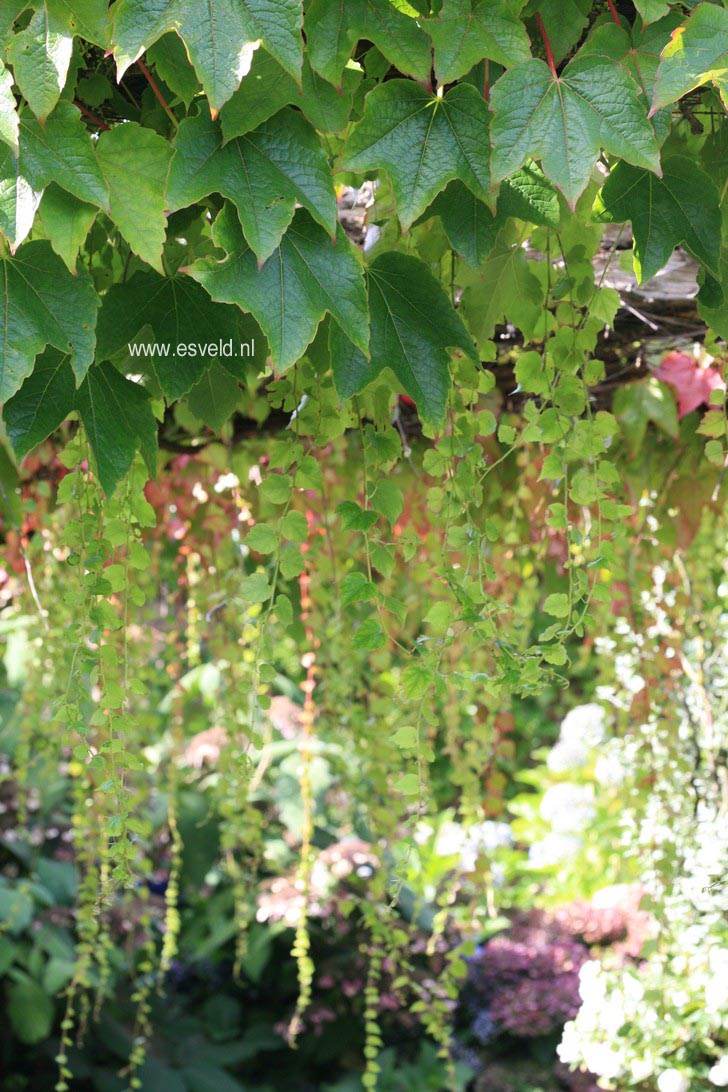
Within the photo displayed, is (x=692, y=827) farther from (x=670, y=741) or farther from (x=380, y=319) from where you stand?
(x=380, y=319)

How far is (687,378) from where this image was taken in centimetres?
148

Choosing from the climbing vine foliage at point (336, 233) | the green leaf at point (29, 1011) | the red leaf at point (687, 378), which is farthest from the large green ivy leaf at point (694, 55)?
the green leaf at point (29, 1011)

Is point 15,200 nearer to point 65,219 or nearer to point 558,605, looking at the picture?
point 65,219

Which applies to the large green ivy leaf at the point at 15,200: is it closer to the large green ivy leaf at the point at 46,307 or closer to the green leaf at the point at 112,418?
the large green ivy leaf at the point at 46,307

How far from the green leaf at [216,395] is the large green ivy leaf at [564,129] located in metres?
0.37

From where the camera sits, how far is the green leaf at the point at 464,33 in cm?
59

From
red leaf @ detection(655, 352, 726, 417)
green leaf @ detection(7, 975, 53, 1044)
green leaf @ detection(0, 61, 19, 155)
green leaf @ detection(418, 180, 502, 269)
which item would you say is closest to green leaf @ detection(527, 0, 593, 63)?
green leaf @ detection(418, 180, 502, 269)

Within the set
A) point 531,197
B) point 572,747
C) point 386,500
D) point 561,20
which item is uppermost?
point 561,20

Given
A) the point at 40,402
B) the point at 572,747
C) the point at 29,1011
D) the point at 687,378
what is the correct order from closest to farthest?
the point at 40,402
the point at 687,378
the point at 29,1011
the point at 572,747

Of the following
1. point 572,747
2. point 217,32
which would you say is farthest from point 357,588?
point 572,747

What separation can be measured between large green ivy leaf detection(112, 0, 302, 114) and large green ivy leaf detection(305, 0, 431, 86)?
53mm

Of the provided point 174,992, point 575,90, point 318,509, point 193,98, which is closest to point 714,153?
point 575,90

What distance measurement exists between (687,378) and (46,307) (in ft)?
3.49

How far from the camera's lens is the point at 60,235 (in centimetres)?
60
